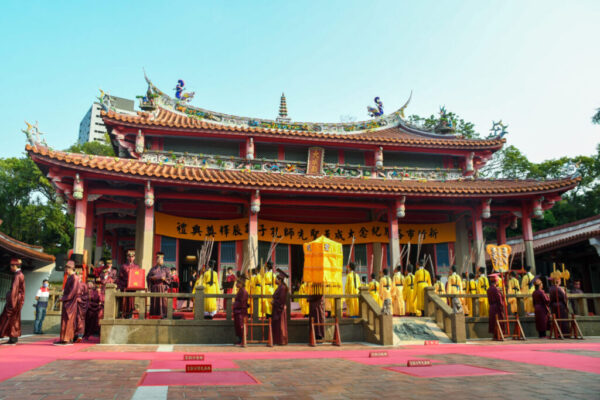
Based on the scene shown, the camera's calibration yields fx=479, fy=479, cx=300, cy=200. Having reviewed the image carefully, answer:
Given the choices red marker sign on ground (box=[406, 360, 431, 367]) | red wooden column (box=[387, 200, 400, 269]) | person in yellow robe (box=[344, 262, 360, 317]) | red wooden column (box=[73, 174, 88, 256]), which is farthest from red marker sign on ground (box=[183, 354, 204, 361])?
red wooden column (box=[387, 200, 400, 269])

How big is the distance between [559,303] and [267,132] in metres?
9.90

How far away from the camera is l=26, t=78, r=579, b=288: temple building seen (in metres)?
13.7

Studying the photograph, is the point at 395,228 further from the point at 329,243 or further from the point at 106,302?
the point at 106,302

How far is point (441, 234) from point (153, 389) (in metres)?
13.6

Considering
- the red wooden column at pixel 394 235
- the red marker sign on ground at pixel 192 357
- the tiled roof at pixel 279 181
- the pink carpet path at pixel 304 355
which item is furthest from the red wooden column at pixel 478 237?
the red marker sign on ground at pixel 192 357

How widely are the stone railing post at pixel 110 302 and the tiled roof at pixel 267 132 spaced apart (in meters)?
6.82

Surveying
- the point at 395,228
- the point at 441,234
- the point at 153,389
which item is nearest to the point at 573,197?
the point at 441,234

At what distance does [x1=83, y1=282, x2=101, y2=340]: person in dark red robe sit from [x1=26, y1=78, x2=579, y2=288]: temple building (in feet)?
7.96

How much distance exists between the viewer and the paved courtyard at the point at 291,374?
4594 mm

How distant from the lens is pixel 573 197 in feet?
→ 93.5

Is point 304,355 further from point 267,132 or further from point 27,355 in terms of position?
point 267,132

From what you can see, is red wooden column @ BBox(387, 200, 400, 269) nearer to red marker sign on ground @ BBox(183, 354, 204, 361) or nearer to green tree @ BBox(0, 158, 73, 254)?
red marker sign on ground @ BBox(183, 354, 204, 361)

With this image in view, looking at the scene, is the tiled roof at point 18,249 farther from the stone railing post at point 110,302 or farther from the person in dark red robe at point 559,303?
the person in dark red robe at point 559,303

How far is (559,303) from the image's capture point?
11914 mm
